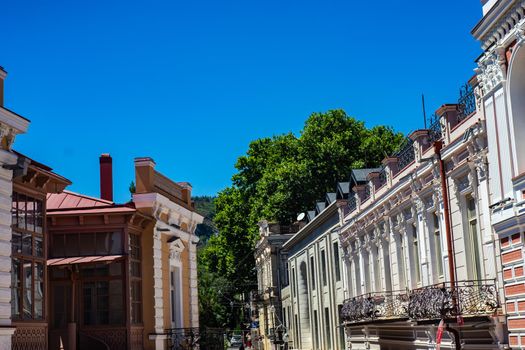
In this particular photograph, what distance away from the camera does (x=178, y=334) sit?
3050cm

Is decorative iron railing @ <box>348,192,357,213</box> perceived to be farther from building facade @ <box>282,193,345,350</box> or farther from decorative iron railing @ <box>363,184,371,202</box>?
decorative iron railing @ <box>363,184,371,202</box>

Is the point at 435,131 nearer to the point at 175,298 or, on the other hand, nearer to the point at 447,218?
the point at 447,218

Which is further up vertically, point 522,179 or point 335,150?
point 335,150

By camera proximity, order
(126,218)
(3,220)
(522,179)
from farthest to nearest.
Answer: (126,218), (3,220), (522,179)

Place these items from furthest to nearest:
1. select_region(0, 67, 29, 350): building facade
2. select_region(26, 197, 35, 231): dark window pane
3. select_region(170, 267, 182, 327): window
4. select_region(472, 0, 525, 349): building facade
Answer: select_region(170, 267, 182, 327): window < select_region(26, 197, 35, 231): dark window pane < select_region(0, 67, 29, 350): building facade < select_region(472, 0, 525, 349): building facade

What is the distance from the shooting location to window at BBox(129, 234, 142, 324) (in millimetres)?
27328

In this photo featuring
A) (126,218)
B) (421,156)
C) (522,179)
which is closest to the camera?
(522,179)

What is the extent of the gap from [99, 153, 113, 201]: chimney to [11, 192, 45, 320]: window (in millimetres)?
9925

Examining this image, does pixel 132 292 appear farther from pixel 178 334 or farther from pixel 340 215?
pixel 340 215

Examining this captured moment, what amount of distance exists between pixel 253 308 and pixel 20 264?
161 feet

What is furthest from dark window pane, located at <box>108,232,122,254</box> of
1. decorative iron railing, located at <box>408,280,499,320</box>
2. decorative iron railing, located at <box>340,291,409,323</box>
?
decorative iron railing, located at <box>408,280,499,320</box>

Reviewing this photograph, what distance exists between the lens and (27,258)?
65.2 feet

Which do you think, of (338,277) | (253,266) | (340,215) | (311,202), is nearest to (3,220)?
(340,215)

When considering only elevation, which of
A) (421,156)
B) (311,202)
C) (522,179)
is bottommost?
(522,179)
